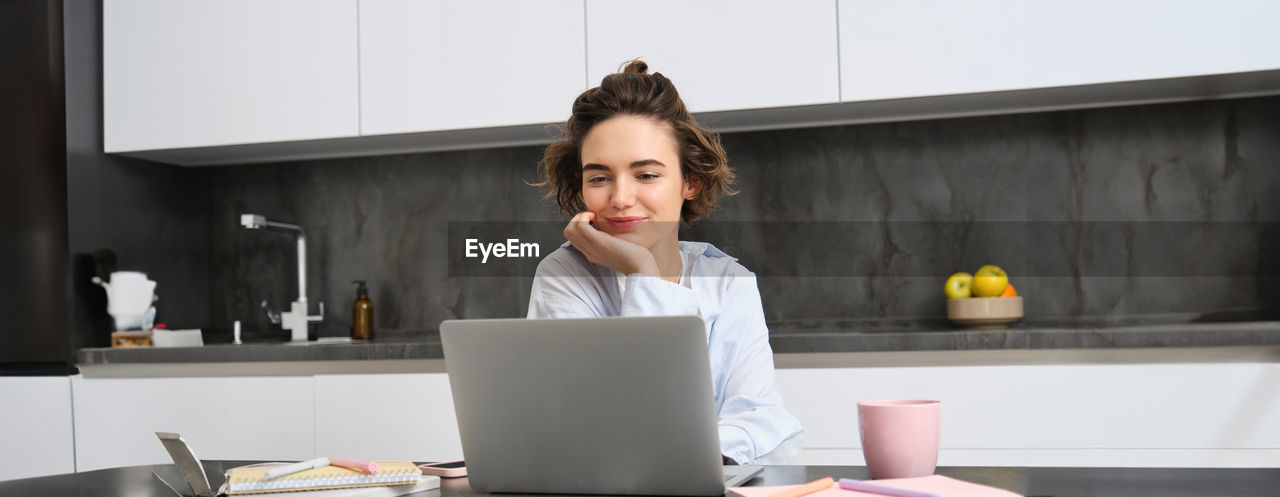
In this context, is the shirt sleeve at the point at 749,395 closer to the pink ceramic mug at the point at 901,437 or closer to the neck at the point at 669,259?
the neck at the point at 669,259

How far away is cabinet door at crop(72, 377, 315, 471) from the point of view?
7.82ft

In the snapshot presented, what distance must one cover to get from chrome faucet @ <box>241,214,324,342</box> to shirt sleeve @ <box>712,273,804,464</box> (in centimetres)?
178

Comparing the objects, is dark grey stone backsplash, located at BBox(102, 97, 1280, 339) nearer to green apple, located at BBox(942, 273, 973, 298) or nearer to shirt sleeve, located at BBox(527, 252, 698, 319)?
green apple, located at BBox(942, 273, 973, 298)

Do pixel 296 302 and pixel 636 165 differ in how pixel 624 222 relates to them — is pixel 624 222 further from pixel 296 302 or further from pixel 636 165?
pixel 296 302

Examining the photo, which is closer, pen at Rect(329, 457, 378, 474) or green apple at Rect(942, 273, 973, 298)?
pen at Rect(329, 457, 378, 474)

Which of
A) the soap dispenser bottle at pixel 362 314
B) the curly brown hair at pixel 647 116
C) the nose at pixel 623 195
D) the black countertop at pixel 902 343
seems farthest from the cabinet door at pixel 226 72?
the nose at pixel 623 195

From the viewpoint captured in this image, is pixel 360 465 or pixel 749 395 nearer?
pixel 360 465

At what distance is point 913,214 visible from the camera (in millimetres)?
2662

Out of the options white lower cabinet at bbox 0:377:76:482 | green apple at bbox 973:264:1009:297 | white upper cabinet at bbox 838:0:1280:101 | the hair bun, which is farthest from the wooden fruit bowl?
white lower cabinet at bbox 0:377:76:482

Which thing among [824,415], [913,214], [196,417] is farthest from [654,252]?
[196,417]

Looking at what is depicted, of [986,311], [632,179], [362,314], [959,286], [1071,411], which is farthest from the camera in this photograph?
[362,314]

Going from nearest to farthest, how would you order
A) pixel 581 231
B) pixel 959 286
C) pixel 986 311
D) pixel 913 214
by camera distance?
pixel 581 231
pixel 986 311
pixel 959 286
pixel 913 214

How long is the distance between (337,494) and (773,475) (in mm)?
410

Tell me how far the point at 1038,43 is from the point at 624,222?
1.36m
